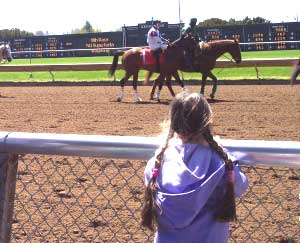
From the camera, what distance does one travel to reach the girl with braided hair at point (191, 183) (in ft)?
8.07

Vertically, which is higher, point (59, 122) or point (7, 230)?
point (7, 230)

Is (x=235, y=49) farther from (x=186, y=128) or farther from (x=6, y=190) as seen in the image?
(x=186, y=128)

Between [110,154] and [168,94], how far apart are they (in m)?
16.6

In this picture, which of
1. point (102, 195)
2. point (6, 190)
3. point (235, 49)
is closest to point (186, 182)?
point (6, 190)

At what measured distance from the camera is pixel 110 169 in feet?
23.8

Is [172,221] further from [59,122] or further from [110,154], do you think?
[59,122]

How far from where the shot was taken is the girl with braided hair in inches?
96.9

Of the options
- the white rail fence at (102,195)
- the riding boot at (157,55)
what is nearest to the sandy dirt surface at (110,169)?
the white rail fence at (102,195)

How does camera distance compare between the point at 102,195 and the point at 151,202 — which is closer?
the point at 151,202

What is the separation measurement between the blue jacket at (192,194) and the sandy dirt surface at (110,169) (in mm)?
874

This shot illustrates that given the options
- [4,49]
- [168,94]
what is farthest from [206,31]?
[168,94]

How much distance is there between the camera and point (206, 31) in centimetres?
3881

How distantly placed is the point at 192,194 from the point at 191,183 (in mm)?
47

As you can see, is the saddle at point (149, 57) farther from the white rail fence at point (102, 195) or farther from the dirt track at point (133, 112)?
the white rail fence at point (102, 195)
